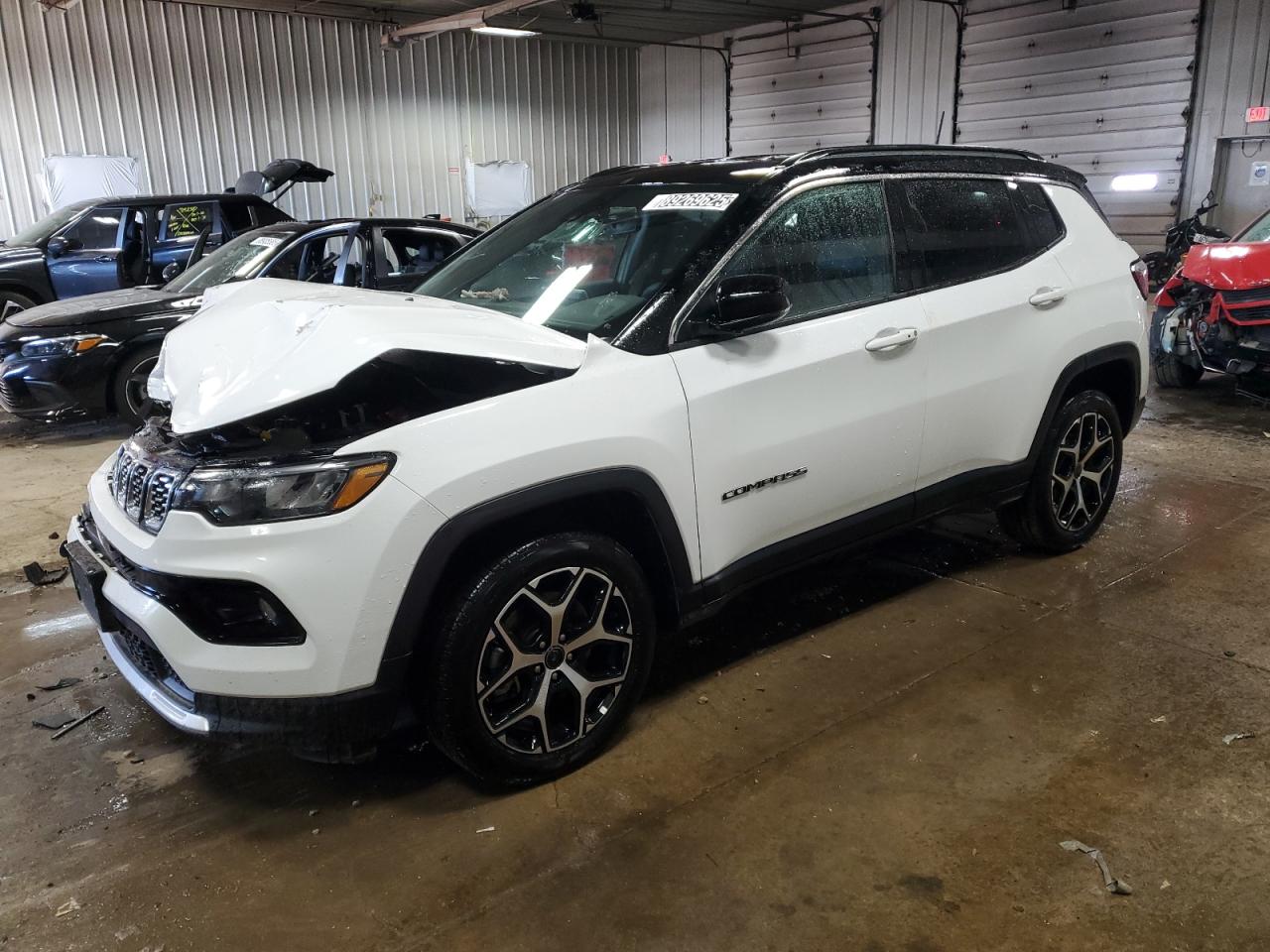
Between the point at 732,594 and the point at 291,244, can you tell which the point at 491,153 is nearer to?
the point at 291,244

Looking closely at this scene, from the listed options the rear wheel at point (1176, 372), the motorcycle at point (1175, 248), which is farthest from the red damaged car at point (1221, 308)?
the motorcycle at point (1175, 248)

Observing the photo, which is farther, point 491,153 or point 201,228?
point 491,153

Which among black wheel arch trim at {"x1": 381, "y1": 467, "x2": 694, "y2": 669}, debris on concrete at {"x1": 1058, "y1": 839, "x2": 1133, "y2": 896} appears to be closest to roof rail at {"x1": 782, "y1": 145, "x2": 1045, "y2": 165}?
black wheel arch trim at {"x1": 381, "y1": 467, "x2": 694, "y2": 669}

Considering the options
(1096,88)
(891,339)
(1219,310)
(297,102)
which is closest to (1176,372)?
(1219,310)

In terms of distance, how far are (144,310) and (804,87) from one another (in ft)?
37.8

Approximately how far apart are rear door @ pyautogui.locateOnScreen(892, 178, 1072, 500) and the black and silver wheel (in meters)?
5.49

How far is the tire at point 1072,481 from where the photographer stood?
382 centimetres

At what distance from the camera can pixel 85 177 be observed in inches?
476

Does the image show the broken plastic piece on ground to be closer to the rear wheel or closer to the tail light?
the tail light

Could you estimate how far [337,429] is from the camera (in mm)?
2166

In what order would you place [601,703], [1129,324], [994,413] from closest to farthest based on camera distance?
[601,703]
[994,413]
[1129,324]

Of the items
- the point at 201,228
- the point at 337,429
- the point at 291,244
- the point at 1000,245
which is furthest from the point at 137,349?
the point at 1000,245

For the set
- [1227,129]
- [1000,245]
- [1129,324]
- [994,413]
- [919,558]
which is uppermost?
[1227,129]

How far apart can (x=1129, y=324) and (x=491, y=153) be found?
13.7 meters
